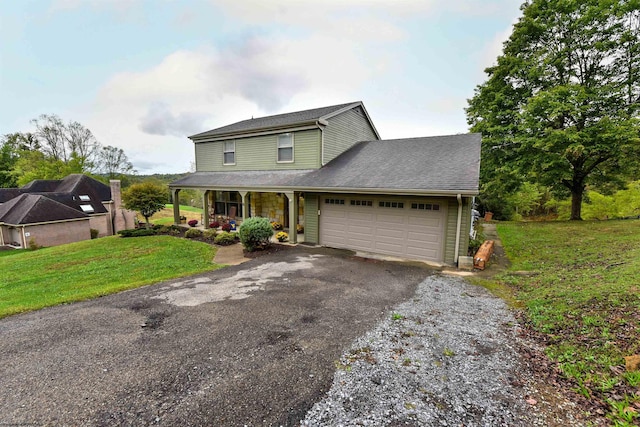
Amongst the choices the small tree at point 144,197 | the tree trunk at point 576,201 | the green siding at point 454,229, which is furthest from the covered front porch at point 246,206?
the tree trunk at point 576,201

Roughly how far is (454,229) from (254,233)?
6936mm

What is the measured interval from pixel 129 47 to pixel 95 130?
107 feet

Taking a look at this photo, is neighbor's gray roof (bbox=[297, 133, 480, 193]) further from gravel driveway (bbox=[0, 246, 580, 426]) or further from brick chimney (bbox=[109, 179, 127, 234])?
brick chimney (bbox=[109, 179, 127, 234])

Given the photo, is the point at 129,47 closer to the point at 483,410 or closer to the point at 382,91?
the point at 382,91

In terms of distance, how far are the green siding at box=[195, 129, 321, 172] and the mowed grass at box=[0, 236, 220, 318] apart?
16.8 ft

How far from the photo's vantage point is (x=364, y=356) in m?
3.60

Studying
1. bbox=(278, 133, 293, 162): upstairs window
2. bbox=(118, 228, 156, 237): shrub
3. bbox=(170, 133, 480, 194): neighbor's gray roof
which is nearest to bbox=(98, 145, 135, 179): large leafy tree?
bbox=(118, 228, 156, 237): shrub

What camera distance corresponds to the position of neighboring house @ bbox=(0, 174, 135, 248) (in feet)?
61.4

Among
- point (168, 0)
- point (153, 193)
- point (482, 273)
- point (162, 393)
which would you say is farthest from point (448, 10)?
point (153, 193)

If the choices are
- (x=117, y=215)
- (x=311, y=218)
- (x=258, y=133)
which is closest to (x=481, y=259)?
(x=311, y=218)

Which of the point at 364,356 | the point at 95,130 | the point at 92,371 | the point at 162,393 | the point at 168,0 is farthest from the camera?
the point at 95,130

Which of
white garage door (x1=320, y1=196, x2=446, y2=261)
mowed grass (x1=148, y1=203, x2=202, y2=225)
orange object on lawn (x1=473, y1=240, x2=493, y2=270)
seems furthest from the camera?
mowed grass (x1=148, y1=203, x2=202, y2=225)

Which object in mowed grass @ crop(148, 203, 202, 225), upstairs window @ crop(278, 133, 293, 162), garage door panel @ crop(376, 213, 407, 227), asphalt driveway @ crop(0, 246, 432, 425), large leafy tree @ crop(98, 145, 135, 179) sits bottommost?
mowed grass @ crop(148, 203, 202, 225)

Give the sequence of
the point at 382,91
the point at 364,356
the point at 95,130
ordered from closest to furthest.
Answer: the point at 364,356
the point at 382,91
the point at 95,130
